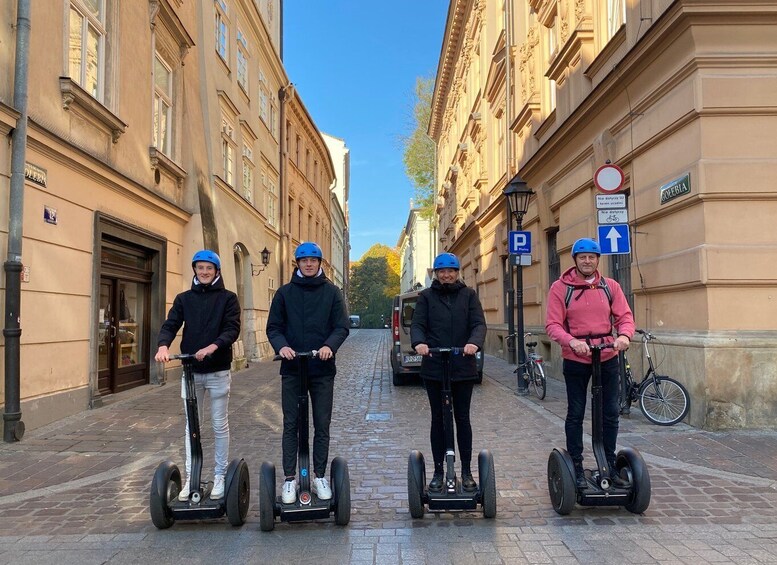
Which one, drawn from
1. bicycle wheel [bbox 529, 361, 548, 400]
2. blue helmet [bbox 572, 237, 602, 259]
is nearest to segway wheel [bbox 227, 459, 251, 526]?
blue helmet [bbox 572, 237, 602, 259]

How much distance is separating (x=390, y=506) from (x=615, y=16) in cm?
923

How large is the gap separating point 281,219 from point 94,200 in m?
14.8

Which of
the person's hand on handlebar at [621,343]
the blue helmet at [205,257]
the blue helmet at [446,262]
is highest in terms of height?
the blue helmet at [205,257]

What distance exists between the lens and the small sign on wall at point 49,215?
7.56 m

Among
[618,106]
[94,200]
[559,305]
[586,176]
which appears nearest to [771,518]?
[559,305]

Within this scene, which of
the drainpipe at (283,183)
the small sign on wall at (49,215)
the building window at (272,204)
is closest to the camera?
the small sign on wall at (49,215)

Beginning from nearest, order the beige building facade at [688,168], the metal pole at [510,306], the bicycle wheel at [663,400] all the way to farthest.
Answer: the beige building facade at [688,168] → the bicycle wheel at [663,400] → the metal pole at [510,306]

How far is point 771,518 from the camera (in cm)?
416

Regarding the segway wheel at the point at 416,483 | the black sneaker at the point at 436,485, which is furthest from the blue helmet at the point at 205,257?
the black sneaker at the point at 436,485

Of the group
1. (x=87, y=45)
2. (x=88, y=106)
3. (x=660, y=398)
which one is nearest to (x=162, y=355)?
(x=660, y=398)

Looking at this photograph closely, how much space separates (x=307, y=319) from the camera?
4.12 meters

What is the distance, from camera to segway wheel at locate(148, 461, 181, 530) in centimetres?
394

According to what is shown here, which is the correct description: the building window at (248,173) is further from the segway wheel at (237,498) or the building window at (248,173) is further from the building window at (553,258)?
the segway wheel at (237,498)

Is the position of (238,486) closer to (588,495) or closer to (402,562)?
(402,562)
